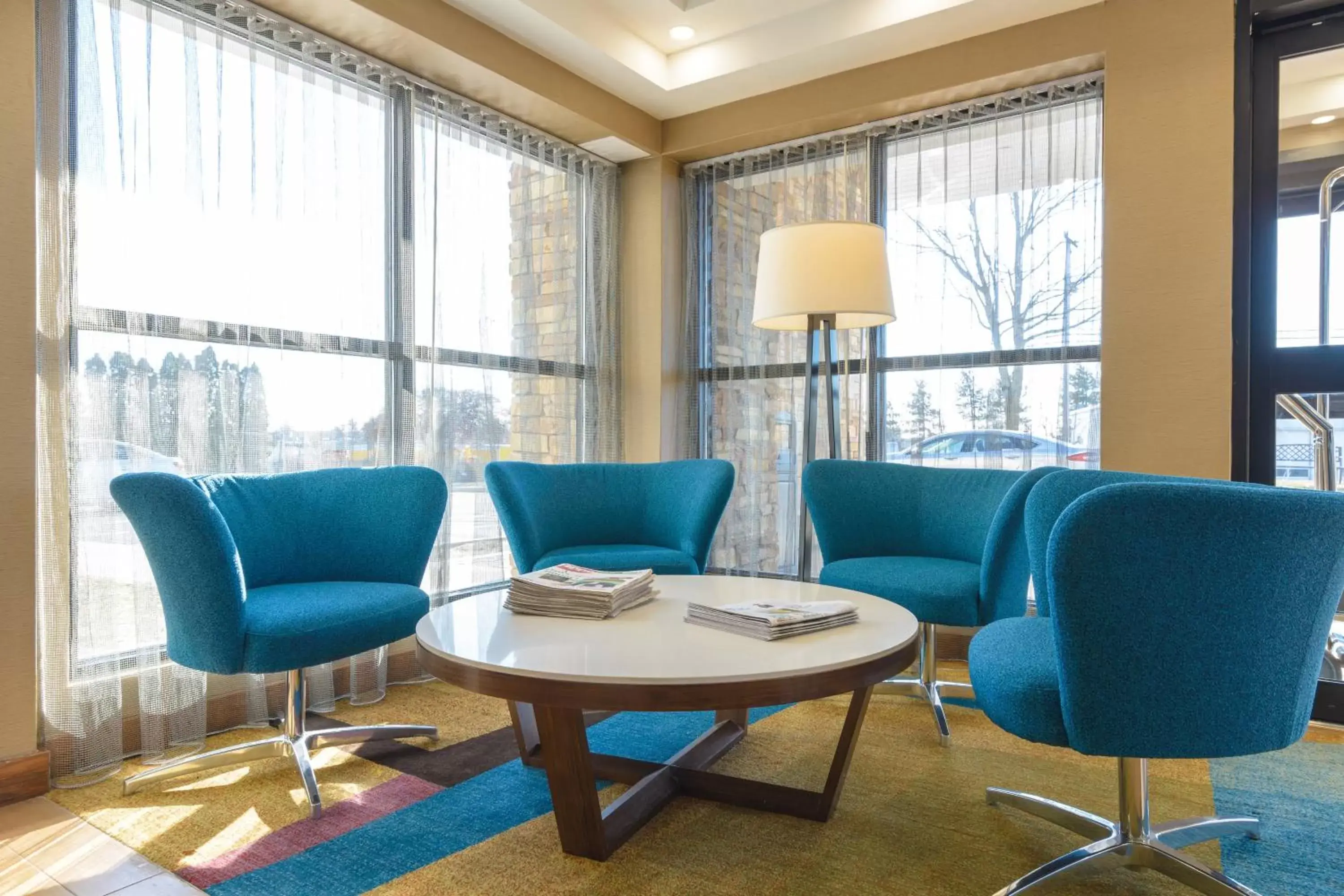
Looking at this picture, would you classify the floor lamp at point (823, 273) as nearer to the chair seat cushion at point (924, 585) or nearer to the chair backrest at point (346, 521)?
the chair seat cushion at point (924, 585)

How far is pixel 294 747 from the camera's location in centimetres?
230

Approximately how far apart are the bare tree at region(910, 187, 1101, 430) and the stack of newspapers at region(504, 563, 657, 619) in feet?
7.04

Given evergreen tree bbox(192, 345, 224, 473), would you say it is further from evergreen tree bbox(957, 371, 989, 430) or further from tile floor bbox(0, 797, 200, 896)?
evergreen tree bbox(957, 371, 989, 430)

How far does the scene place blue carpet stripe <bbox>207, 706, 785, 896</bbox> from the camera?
5.75 ft

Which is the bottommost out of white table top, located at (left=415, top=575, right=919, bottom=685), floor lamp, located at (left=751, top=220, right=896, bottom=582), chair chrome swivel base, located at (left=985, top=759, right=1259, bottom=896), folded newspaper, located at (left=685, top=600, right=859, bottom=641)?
chair chrome swivel base, located at (left=985, top=759, right=1259, bottom=896)

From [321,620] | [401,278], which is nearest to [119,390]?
[321,620]

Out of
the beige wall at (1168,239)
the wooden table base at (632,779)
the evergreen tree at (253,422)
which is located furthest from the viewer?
the beige wall at (1168,239)

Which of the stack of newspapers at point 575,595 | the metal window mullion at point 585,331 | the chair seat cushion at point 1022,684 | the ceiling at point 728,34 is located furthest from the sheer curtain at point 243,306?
the chair seat cushion at point 1022,684

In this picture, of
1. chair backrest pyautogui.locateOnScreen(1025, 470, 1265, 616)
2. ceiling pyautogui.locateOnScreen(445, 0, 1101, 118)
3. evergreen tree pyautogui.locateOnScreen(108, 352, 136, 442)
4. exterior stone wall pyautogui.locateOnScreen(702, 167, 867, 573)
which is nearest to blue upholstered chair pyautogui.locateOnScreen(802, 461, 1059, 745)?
chair backrest pyautogui.locateOnScreen(1025, 470, 1265, 616)

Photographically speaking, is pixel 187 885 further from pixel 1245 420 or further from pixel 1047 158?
pixel 1047 158

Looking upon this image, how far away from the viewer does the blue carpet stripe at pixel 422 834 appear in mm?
1753

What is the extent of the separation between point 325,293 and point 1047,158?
9.64 ft

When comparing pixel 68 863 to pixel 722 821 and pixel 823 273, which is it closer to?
pixel 722 821

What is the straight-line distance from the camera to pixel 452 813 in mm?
2078
